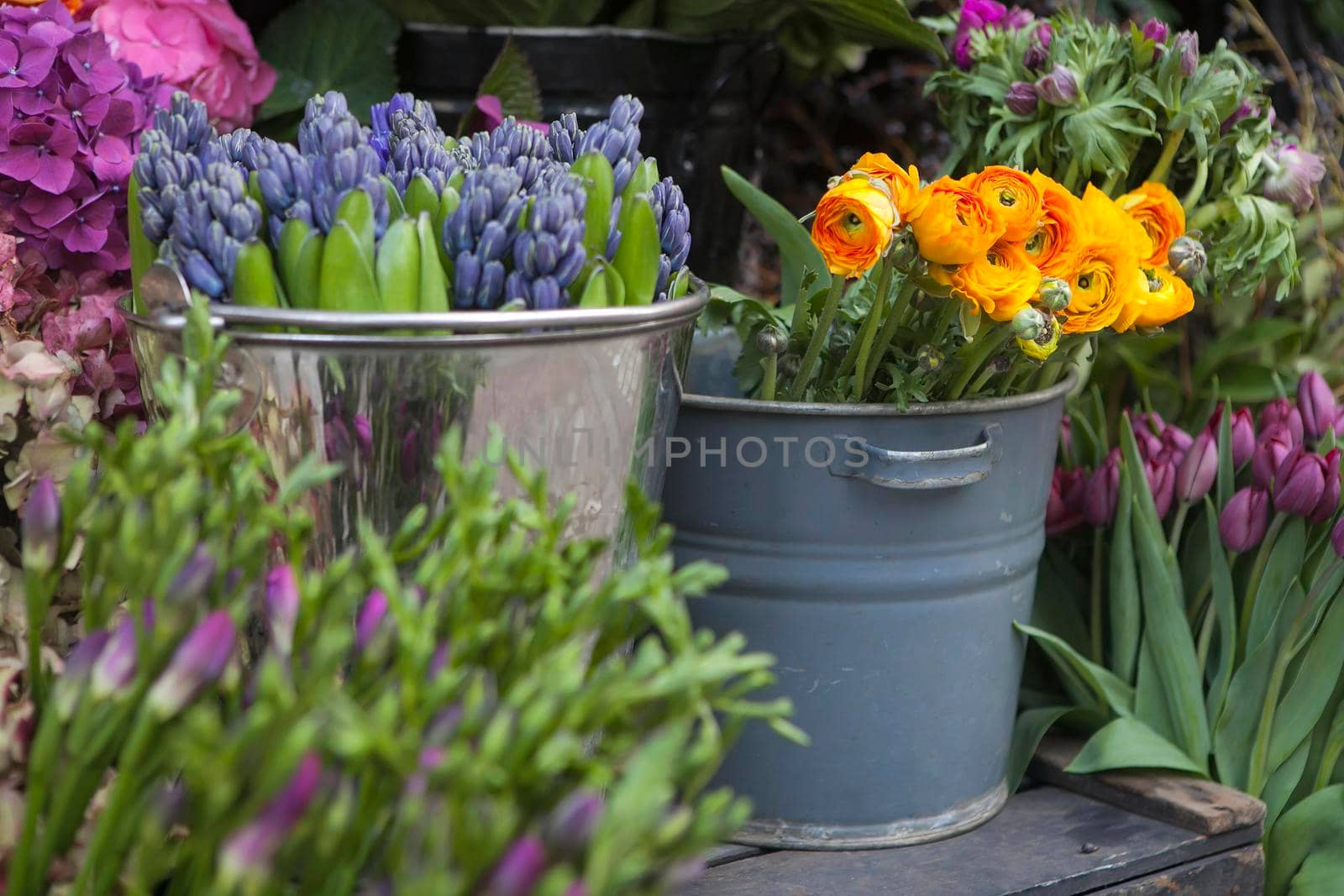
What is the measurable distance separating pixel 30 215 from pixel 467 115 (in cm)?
37

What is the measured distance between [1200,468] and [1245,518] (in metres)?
0.06

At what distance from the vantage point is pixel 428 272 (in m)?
0.69

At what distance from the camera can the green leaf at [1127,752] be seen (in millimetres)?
1040

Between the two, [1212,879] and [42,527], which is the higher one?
[42,527]

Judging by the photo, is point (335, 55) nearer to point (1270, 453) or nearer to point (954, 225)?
point (954, 225)

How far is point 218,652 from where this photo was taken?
493 mm

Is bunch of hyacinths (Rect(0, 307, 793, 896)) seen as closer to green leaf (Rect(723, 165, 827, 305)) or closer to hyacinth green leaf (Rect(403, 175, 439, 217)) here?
hyacinth green leaf (Rect(403, 175, 439, 217))

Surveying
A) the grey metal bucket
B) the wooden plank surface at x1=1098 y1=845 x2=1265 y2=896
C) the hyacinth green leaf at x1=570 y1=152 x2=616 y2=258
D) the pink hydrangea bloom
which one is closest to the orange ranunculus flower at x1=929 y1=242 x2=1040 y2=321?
the grey metal bucket

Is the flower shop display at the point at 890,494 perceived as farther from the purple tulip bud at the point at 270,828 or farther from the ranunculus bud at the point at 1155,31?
the purple tulip bud at the point at 270,828

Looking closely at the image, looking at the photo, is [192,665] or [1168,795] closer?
[192,665]

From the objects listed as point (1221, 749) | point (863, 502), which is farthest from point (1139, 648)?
point (863, 502)

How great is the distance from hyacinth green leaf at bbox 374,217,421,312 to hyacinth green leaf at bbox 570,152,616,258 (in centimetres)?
10

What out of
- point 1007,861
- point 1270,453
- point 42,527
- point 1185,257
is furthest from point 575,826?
point 1270,453

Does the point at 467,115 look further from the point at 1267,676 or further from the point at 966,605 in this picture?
the point at 1267,676
